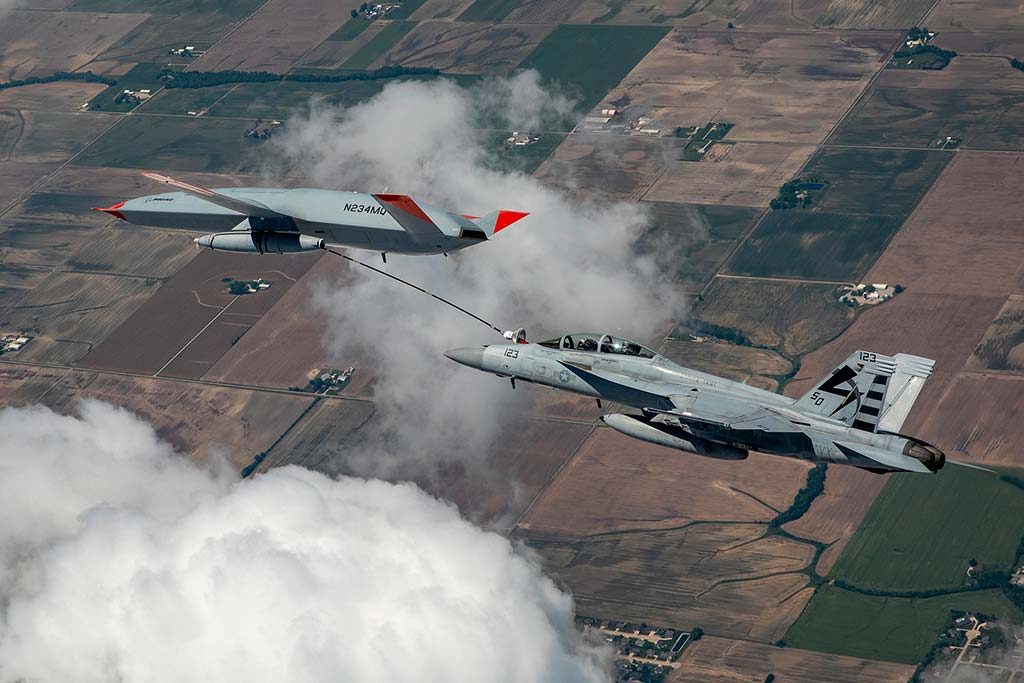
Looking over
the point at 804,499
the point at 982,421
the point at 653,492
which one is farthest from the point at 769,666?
the point at 982,421

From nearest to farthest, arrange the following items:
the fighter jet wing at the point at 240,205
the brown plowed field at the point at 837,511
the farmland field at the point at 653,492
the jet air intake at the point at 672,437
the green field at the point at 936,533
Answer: the jet air intake at the point at 672,437, the fighter jet wing at the point at 240,205, the green field at the point at 936,533, the brown plowed field at the point at 837,511, the farmland field at the point at 653,492

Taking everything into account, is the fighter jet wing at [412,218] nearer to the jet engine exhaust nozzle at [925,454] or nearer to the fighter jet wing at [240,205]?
the fighter jet wing at [240,205]

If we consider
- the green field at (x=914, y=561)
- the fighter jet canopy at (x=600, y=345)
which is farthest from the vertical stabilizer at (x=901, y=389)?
the green field at (x=914, y=561)

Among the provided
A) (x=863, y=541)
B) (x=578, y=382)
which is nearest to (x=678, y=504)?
(x=863, y=541)

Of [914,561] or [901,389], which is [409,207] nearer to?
[901,389]

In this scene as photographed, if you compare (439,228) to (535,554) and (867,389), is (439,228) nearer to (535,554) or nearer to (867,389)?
(867,389)

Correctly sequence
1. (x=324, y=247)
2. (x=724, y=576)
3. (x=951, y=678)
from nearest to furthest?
(x=324, y=247), (x=951, y=678), (x=724, y=576)
